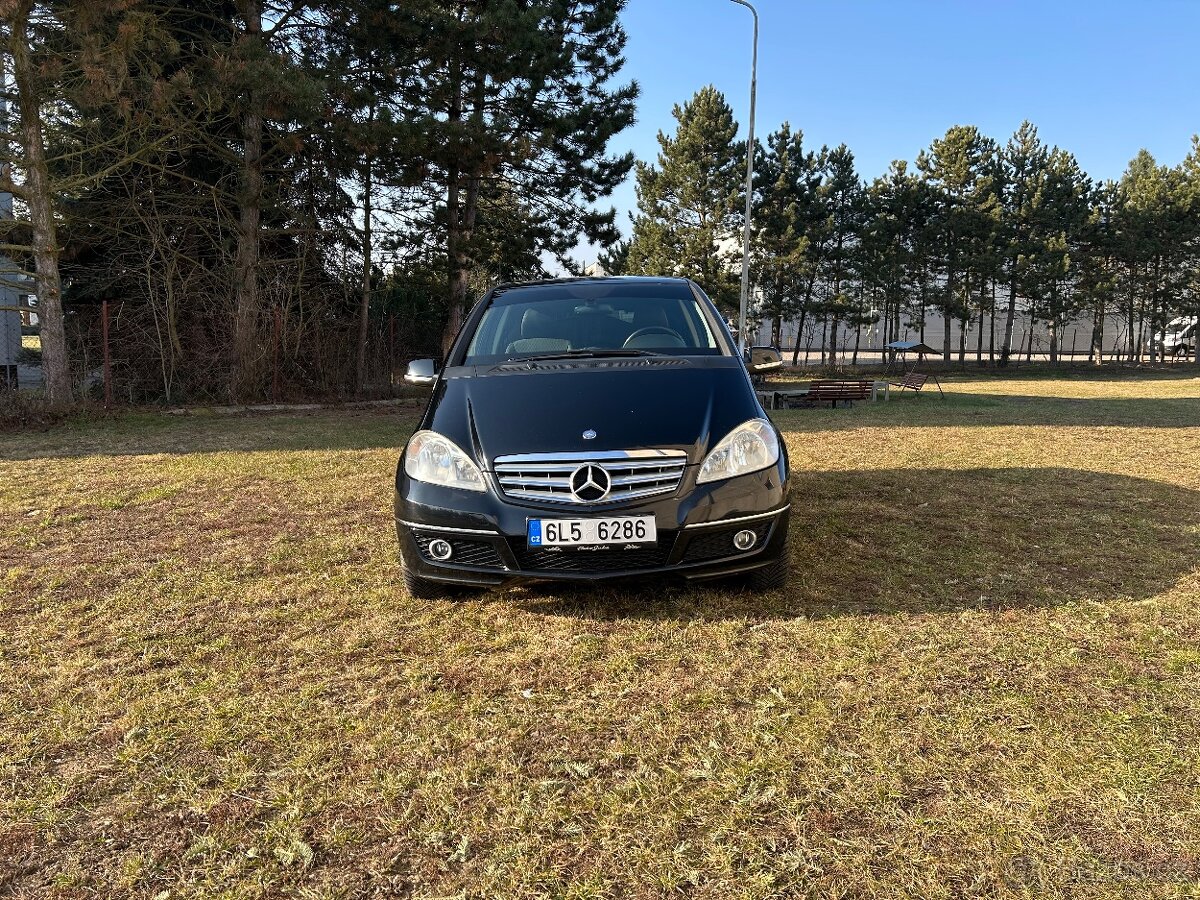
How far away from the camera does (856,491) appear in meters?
6.32

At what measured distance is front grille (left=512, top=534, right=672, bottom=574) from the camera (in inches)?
125

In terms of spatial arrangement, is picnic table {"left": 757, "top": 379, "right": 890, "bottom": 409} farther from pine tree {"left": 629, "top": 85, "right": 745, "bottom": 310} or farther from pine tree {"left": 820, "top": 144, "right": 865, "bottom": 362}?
pine tree {"left": 820, "top": 144, "right": 865, "bottom": 362}

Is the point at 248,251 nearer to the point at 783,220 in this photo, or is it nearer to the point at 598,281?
the point at 598,281

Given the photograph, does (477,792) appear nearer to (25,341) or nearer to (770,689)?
(770,689)

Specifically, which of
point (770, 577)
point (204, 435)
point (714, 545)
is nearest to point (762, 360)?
point (770, 577)

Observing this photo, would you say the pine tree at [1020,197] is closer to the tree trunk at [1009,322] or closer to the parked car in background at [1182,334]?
the tree trunk at [1009,322]

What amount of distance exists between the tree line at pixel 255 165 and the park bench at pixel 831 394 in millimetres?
8392

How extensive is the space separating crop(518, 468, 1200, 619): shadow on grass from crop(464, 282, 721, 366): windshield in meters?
1.40

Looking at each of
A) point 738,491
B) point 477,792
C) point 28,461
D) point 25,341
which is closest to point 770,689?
point 738,491

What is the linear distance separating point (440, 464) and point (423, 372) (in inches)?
55.7

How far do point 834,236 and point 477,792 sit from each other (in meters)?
41.5

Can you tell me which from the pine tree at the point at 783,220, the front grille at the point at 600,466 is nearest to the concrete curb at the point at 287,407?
the front grille at the point at 600,466

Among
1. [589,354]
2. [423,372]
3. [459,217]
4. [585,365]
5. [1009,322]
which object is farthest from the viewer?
[1009,322]

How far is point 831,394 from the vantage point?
17.6 meters
